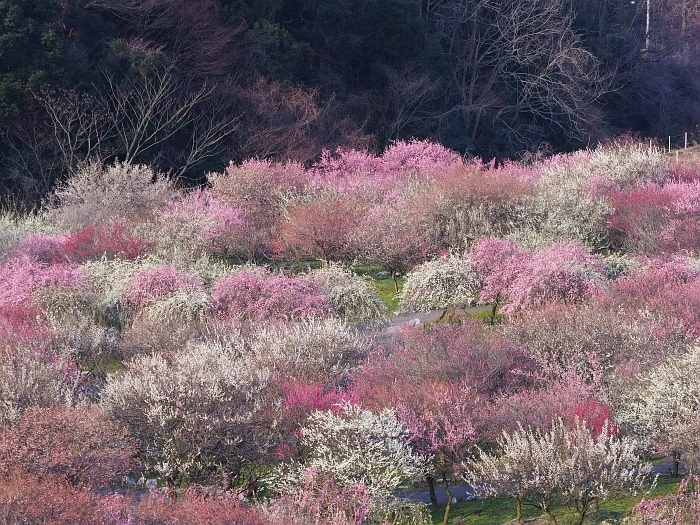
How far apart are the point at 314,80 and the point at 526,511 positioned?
31.4m

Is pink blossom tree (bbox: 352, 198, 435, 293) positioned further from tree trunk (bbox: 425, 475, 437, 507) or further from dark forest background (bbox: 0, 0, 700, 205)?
dark forest background (bbox: 0, 0, 700, 205)

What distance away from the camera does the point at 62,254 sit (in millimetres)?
21719

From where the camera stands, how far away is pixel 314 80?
136 ft

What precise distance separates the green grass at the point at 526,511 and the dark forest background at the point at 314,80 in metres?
22.0

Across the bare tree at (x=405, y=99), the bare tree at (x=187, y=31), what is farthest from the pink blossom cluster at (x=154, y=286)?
the bare tree at (x=405, y=99)

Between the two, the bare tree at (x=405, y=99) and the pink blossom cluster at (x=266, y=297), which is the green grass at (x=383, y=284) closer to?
the pink blossom cluster at (x=266, y=297)

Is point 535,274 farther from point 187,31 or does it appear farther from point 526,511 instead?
point 187,31

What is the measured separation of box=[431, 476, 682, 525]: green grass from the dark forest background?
22049mm

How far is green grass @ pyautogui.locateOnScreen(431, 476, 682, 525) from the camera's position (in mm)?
11273

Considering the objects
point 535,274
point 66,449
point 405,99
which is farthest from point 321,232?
point 405,99

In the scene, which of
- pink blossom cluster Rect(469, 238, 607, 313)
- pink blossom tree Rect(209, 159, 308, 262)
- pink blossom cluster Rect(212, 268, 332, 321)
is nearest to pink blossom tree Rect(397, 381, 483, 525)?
pink blossom cluster Rect(212, 268, 332, 321)

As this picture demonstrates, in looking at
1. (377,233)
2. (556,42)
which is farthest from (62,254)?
(556,42)

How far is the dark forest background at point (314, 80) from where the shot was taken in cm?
3228

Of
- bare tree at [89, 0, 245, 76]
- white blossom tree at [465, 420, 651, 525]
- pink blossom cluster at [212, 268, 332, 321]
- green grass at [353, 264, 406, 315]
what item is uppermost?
bare tree at [89, 0, 245, 76]
